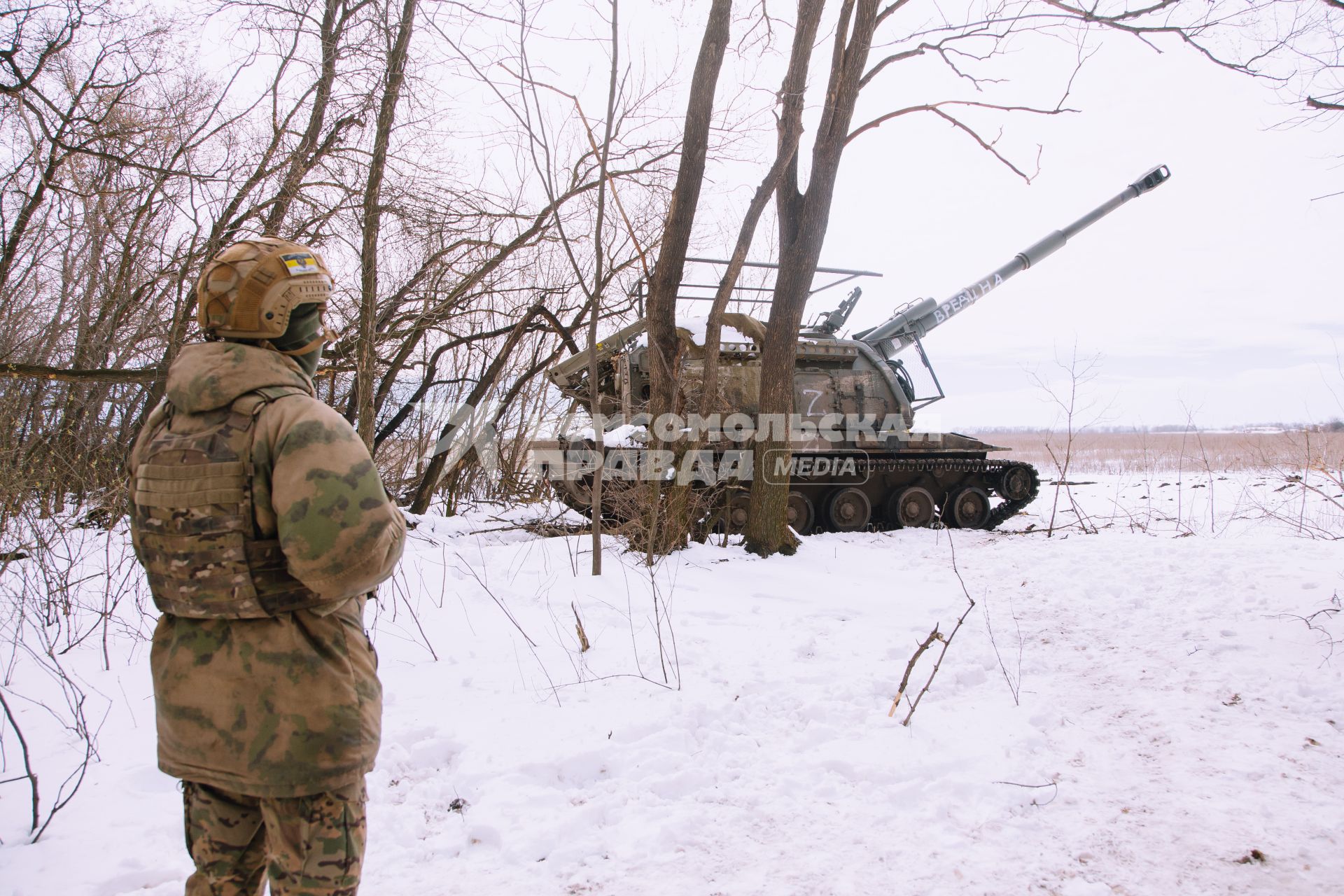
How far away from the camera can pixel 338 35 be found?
8.23 meters

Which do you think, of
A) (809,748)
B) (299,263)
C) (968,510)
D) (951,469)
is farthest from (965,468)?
(299,263)

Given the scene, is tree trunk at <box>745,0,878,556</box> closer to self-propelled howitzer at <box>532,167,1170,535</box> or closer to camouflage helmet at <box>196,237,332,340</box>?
self-propelled howitzer at <box>532,167,1170,535</box>

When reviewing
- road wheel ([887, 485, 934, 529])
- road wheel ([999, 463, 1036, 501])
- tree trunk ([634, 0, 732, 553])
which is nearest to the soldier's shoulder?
tree trunk ([634, 0, 732, 553])

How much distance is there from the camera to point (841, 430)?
38.0 ft

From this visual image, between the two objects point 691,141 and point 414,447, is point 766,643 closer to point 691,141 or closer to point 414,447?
point 691,141

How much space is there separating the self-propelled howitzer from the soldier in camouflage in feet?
23.8

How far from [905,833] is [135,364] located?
34.6 feet

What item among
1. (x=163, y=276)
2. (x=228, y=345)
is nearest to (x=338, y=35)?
(x=163, y=276)

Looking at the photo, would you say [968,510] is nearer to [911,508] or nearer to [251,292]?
[911,508]

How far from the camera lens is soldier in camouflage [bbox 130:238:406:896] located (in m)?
1.72

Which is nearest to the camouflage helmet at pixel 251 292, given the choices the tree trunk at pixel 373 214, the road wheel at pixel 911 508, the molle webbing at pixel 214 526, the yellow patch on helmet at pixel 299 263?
the yellow patch on helmet at pixel 299 263

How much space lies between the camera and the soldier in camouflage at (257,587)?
1723mm

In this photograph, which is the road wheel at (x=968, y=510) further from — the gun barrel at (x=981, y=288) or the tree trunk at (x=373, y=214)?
the tree trunk at (x=373, y=214)

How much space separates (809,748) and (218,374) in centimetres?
289
